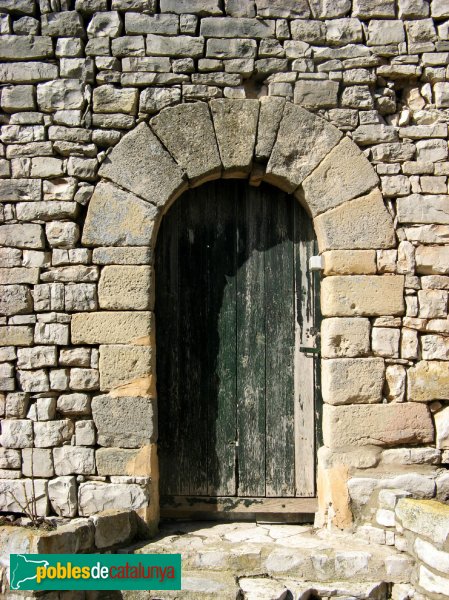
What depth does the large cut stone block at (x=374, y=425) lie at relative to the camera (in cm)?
405

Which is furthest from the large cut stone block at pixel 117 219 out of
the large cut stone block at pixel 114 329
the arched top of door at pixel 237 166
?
the large cut stone block at pixel 114 329

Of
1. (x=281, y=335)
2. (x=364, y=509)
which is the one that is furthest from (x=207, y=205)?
(x=364, y=509)

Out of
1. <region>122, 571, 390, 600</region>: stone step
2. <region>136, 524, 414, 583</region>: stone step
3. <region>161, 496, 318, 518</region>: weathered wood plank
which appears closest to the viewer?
<region>122, 571, 390, 600</region>: stone step

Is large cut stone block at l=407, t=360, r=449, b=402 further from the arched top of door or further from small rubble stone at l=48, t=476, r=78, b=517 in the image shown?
small rubble stone at l=48, t=476, r=78, b=517

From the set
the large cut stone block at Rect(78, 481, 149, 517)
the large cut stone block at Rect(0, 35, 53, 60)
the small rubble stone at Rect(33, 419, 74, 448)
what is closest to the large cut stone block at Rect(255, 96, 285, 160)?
the large cut stone block at Rect(0, 35, 53, 60)

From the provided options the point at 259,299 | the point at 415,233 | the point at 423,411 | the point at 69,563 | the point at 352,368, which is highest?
the point at 415,233

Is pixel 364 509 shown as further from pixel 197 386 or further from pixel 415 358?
pixel 197 386

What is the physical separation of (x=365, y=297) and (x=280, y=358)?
0.71 m

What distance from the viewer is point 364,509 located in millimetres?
4008

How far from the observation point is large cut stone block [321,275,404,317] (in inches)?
162

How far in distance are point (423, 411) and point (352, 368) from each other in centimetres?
52

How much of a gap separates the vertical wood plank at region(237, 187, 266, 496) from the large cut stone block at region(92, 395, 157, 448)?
0.67 meters

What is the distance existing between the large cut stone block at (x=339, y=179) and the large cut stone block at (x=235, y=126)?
44 cm

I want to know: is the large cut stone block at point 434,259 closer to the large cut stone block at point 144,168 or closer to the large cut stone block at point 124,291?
the large cut stone block at point 144,168
